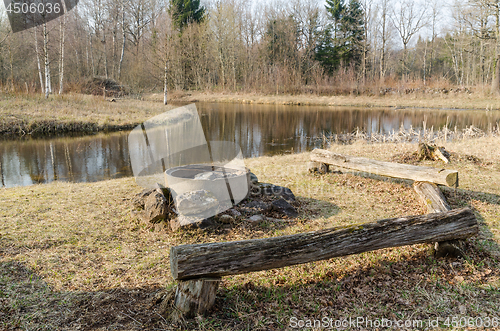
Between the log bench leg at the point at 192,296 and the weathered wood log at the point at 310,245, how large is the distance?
85 mm

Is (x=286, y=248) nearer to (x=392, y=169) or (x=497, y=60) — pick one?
(x=392, y=169)

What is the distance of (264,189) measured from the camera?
646 centimetres

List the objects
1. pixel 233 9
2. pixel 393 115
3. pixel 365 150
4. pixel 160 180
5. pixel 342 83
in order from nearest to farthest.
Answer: pixel 160 180 < pixel 365 150 < pixel 393 115 < pixel 342 83 < pixel 233 9

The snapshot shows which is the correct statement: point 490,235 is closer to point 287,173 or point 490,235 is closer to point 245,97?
point 287,173

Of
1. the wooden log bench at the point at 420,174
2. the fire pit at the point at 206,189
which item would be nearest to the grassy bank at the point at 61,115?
the fire pit at the point at 206,189

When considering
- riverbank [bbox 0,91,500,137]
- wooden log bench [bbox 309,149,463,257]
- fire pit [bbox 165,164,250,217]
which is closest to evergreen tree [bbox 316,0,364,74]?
riverbank [bbox 0,91,500,137]

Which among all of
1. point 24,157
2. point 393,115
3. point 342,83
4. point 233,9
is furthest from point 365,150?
point 233,9

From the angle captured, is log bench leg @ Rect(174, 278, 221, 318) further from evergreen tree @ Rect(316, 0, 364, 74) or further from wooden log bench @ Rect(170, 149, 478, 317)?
evergreen tree @ Rect(316, 0, 364, 74)

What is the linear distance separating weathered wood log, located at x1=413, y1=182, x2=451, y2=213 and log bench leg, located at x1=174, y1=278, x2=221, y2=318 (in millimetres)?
3660

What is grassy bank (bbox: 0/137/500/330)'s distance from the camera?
3145mm

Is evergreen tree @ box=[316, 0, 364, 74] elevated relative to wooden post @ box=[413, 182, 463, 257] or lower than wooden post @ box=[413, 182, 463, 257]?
elevated

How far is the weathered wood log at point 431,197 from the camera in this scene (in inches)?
204

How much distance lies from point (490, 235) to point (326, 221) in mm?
2344

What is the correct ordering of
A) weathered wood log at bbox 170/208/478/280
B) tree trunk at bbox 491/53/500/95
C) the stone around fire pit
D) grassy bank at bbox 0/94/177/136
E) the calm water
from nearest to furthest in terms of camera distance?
weathered wood log at bbox 170/208/478/280 < the stone around fire pit < the calm water < grassy bank at bbox 0/94/177/136 < tree trunk at bbox 491/53/500/95
